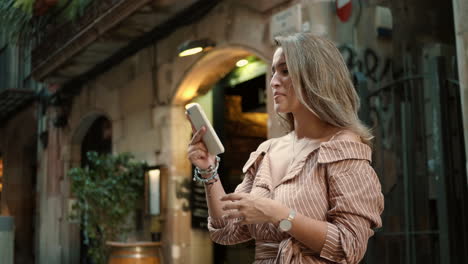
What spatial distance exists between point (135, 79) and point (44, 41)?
252cm

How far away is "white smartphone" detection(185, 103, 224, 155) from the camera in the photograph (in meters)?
1.99

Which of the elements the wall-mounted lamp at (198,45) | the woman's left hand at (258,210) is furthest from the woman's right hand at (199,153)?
the wall-mounted lamp at (198,45)

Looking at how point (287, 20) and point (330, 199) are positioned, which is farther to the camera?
point (287, 20)

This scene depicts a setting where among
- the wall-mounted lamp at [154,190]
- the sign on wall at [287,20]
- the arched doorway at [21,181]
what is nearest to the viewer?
the sign on wall at [287,20]

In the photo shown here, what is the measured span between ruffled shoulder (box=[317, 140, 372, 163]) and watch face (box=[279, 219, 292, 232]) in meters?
0.21

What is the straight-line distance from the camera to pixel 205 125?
6.54ft

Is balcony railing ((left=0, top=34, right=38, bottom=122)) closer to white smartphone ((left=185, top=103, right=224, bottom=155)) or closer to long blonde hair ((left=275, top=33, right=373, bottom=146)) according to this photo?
white smartphone ((left=185, top=103, right=224, bottom=155))

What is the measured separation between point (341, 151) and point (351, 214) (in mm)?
184

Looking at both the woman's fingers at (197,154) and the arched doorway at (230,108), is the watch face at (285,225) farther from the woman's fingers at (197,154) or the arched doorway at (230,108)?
the arched doorway at (230,108)

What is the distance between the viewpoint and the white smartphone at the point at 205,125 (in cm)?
199

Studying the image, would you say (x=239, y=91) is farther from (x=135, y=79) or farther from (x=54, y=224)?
(x=54, y=224)

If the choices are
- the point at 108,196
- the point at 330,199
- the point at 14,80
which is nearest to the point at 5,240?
the point at 330,199

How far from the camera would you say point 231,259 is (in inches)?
338

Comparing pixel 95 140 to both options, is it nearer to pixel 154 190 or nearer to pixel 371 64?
pixel 154 190
